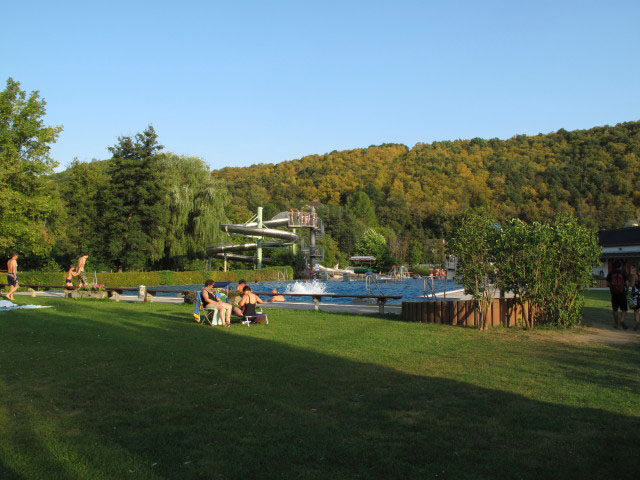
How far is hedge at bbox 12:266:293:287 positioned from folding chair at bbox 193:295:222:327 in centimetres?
1626

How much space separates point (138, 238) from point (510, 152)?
80431mm

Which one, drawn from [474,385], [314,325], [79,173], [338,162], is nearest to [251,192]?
[338,162]

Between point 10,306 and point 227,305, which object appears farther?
point 10,306

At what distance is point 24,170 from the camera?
2778cm

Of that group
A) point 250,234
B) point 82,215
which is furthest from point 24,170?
point 250,234

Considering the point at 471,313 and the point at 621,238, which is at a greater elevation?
the point at 621,238

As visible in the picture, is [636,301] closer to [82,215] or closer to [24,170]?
[24,170]

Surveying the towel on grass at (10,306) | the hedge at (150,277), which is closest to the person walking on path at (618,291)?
the towel on grass at (10,306)

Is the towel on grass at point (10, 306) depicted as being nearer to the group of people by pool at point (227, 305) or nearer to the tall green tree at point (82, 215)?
the group of people by pool at point (227, 305)

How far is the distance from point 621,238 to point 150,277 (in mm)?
35039

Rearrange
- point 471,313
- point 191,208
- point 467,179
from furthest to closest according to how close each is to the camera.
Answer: point 467,179 < point 191,208 < point 471,313

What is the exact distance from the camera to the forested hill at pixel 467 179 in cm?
7362

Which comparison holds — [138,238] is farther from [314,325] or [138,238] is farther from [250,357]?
[250,357]

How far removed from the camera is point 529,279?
11.0 metres
